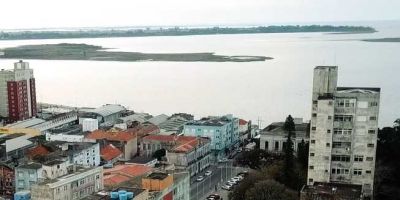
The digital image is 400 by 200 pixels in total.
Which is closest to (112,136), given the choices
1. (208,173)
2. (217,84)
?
(208,173)

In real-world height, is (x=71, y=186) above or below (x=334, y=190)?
below

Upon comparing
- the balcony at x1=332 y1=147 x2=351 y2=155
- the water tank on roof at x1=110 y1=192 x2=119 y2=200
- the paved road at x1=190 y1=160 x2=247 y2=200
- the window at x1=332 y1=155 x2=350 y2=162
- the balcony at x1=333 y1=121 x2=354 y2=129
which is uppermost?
the balcony at x1=333 y1=121 x2=354 y2=129

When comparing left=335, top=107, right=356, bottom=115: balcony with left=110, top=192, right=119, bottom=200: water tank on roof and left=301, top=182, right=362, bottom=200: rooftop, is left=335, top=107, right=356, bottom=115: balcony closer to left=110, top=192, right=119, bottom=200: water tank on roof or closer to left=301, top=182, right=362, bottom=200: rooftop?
left=301, top=182, right=362, bottom=200: rooftop

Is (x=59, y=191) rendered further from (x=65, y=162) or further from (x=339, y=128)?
(x=339, y=128)

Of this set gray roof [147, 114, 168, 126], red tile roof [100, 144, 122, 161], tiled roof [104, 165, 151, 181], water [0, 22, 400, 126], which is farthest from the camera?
water [0, 22, 400, 126]

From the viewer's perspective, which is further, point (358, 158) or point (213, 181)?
point (213, 181)

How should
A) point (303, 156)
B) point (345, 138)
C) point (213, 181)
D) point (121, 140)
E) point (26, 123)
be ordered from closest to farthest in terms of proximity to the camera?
point (345, 138), point (303, 156), point (213, 181), point (121, 140), point (26, 123)

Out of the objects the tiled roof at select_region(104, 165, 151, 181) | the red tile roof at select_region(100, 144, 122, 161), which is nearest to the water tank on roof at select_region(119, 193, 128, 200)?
the tiled roof at select_region(104, 165, 151, 181)

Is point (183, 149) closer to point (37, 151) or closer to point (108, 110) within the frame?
point (37, 151)
